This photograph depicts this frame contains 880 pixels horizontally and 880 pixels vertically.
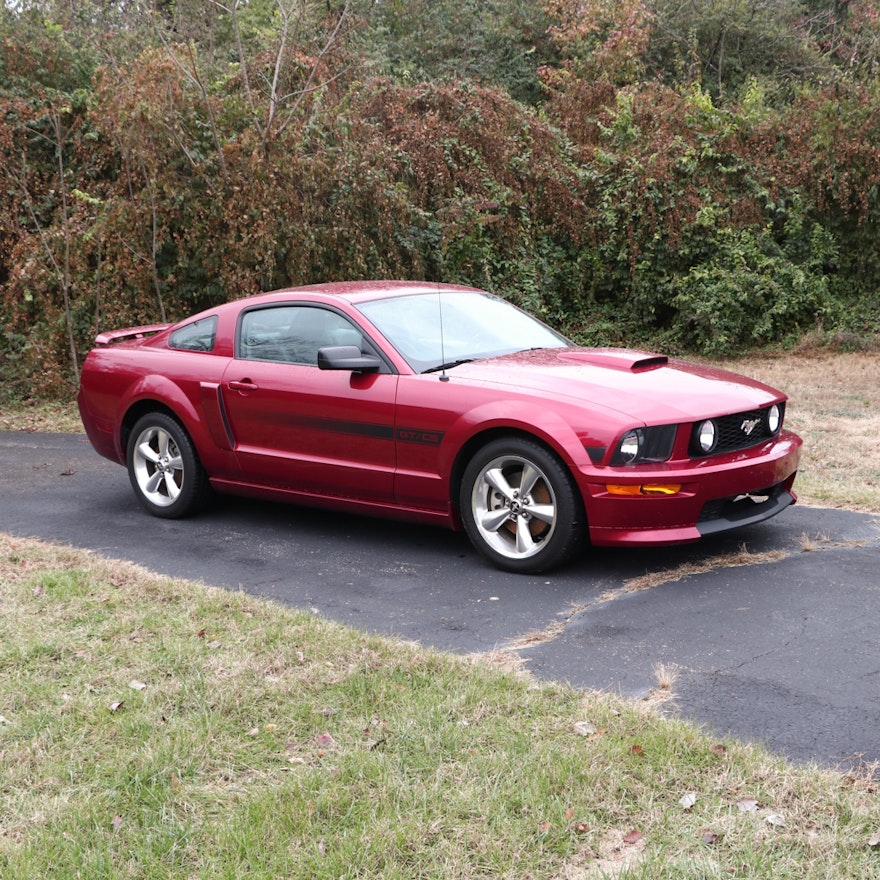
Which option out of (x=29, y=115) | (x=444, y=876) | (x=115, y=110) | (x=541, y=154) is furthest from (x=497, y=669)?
(x=541, y=154)

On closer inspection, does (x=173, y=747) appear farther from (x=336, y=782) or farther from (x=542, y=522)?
(x=542, y=522)

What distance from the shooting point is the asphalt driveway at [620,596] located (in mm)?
4070

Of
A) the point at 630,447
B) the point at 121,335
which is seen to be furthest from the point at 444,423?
the point at 121,335

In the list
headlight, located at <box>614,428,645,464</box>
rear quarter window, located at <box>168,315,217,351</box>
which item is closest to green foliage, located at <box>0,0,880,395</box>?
rear quarter window, located at <box>168,315,217,351</box>

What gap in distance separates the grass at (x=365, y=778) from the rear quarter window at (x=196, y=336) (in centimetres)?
285

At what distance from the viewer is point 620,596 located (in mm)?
5379

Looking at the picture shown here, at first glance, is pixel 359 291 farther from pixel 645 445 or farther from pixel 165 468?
pixel 645 445

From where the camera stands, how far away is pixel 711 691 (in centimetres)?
412

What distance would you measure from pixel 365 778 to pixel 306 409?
3307mm

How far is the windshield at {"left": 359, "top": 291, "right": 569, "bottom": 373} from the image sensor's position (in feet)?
21.0

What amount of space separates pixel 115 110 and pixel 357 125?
2.80m

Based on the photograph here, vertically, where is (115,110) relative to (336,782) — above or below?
above

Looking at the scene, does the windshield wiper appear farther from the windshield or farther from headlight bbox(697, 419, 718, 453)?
headlight bbox(697, 419, 718, 453)

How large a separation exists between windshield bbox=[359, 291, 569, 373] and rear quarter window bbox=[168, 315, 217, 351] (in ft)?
3.78
